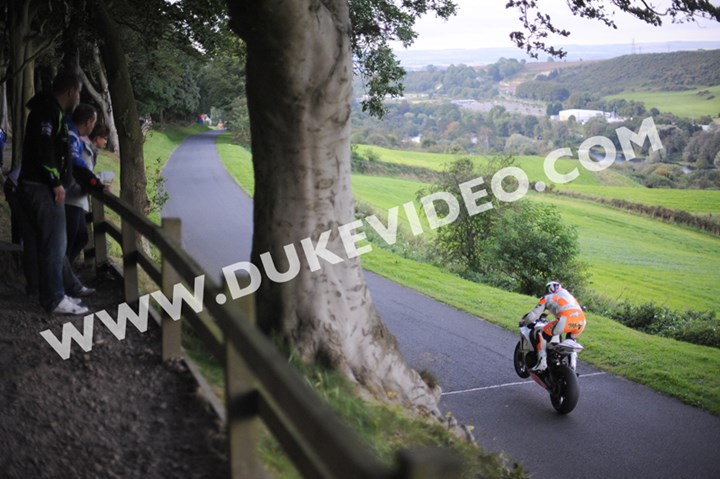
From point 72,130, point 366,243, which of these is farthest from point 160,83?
point 72,130

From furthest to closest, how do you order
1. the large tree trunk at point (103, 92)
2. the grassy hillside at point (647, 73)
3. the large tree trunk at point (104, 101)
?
the grassy hillside at point (647, 73) → the large tree trunk at point (103, 92) → the large tree trunk at point (104, 101)

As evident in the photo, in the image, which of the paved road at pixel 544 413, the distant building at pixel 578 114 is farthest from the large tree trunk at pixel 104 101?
the distant building at pixel 578 114

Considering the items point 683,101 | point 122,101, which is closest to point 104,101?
point 122,101

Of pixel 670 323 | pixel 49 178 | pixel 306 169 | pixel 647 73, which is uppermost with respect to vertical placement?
pixel 647 73

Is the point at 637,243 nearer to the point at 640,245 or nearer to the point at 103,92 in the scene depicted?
the point at 640,245

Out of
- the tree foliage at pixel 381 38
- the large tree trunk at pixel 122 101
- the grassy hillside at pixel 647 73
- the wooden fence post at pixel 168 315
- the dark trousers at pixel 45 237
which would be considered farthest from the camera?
the grassy hillside at pixel 647 73

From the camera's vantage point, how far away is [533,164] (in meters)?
68.9

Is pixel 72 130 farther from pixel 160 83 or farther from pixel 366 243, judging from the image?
pixel 160 83

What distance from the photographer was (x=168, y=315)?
5969 millimetres

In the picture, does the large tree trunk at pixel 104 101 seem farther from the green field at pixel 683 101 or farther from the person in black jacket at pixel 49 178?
the green field at pixel 683 101

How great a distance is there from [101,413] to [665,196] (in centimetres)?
5829

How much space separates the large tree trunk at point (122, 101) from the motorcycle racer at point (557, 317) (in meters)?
7.34

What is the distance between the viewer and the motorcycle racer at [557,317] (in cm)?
1085

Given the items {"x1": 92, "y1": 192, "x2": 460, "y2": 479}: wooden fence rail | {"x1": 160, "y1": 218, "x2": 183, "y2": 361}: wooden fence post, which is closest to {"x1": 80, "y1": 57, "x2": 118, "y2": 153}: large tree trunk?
{"x1": 160, "y1": 218, "x2": 183, "y2": 361}: wooden fence post
